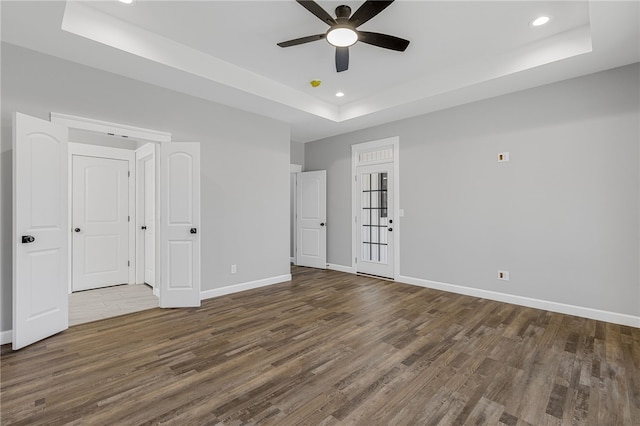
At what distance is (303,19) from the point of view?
9.85ft

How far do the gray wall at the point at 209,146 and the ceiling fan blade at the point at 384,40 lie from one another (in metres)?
2.57

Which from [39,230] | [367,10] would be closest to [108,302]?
[39,230]

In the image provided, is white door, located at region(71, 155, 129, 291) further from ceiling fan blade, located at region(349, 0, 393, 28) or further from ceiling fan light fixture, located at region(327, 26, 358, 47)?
ceiling fan blade, located at region(349, 0, 393, 28)

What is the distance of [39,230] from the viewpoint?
296cm

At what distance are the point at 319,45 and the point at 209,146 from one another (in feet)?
6.91

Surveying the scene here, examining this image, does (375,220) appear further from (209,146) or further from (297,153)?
(209,146)

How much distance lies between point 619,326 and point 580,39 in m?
3.13

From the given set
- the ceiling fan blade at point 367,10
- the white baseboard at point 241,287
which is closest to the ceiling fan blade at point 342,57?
the ceiling fan blade at point 367,10

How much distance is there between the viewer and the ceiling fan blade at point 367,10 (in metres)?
2.36

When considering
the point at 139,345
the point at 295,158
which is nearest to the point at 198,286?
the point at 139,345

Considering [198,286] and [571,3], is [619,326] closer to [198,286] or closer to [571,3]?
[571,3]

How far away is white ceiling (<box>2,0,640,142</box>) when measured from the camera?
278 centimetres

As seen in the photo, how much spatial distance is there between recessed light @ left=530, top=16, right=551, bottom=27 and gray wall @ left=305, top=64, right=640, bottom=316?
1.13m

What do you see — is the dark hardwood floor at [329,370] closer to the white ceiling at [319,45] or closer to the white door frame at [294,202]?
the white ceiling at [319,45]
